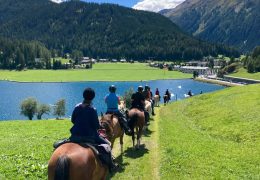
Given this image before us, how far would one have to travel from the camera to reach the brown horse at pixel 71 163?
496 inches

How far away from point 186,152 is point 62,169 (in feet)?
52.0

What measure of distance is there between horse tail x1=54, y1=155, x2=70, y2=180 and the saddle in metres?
1.81

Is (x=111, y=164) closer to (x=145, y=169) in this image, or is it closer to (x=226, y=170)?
(x=145, y=169)

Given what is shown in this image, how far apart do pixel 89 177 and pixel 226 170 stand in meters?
11.9

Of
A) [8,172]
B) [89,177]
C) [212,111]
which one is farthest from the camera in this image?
[212,111]

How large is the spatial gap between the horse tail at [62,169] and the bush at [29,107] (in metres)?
104

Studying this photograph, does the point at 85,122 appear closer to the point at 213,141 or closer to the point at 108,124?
the point at 108,124

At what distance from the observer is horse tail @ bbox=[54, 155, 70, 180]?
12.5 metres

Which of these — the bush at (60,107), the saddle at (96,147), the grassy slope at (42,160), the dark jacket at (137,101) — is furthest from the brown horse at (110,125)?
the bush at (60,107)

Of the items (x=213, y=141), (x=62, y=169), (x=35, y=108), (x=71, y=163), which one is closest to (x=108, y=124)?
(x=71, y=163)

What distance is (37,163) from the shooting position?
74.0ft

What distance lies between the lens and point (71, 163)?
12781 mm

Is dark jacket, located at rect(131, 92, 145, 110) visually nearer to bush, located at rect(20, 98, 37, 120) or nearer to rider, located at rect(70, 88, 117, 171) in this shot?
rider, located at rect(70, 88, 117, 171)

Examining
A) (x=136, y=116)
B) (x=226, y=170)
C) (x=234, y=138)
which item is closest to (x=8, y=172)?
(x=136, y=116)
